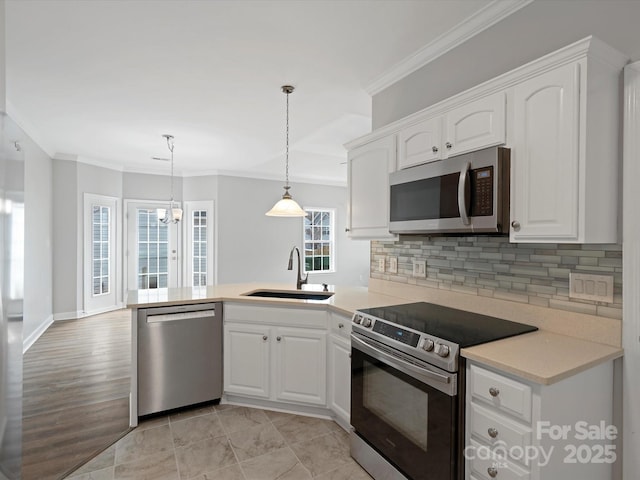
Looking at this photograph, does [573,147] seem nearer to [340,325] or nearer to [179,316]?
[340,325]

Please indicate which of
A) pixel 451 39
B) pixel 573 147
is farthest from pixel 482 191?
pixel 451 39

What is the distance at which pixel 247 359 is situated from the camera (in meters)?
2.69

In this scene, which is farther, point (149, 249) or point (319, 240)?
point (319, 240)

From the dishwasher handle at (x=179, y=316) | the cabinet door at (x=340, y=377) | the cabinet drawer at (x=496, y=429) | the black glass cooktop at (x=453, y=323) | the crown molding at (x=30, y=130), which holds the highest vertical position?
the crown molding at (x=30, y=130)

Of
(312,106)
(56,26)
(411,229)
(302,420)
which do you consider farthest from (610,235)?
(56,26)

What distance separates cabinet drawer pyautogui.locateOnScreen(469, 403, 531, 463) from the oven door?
72 mm

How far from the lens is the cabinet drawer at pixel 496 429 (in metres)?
1.29

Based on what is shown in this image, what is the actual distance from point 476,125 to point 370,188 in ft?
2.94

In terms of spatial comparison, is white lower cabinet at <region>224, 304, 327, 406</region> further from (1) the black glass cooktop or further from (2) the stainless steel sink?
(1) the black glass cooktop

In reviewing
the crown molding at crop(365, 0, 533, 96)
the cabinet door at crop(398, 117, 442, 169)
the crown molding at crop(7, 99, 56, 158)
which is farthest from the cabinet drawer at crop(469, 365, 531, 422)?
the crown molding at crop(7, 99, 56, 158)

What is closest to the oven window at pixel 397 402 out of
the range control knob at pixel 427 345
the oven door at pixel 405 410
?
the oven door at pixel 405 410

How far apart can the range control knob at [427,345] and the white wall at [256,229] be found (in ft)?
17.5

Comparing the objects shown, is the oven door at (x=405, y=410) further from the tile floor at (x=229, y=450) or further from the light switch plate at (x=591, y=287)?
the light switch plate at (x=591, y=287)

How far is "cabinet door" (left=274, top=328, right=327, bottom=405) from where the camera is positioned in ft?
8.28
